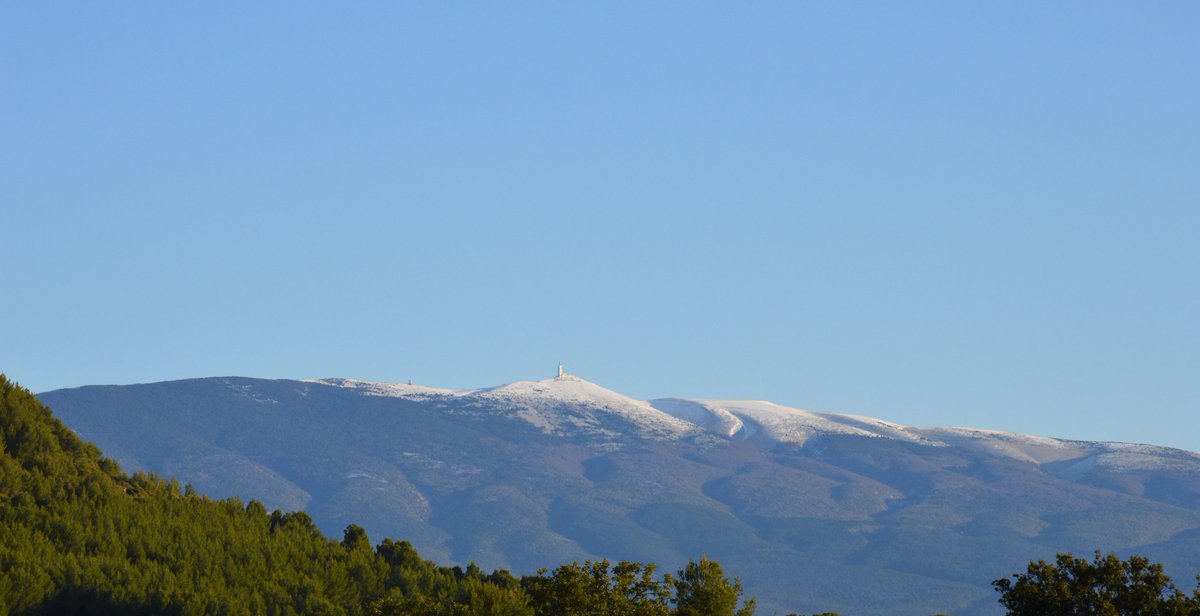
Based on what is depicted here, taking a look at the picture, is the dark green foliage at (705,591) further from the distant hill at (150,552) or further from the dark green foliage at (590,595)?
the dark green foliage at (590,595)

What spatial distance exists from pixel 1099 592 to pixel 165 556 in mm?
76343

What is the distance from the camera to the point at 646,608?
9762cm

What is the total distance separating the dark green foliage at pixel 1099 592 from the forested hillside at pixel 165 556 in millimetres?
21273

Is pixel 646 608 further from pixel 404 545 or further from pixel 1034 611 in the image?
pixel 404 545

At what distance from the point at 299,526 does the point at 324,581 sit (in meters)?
18.8

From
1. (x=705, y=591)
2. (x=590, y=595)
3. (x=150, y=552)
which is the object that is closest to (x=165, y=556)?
(x=150, y=552)

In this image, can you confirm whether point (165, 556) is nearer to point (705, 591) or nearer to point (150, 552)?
point (150, 552)

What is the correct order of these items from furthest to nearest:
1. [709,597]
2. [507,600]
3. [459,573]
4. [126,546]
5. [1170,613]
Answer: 1. [459,573]
2. [126,546]
3. [709,597]
4. [507,600]
5. [1170,613]

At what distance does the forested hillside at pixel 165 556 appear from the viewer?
131875 mm

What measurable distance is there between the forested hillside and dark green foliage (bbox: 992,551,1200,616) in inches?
838

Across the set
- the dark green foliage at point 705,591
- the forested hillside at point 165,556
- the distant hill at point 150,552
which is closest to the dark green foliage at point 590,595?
the forested hillside at point 165,556

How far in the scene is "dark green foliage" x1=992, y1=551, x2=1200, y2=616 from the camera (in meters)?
93.9

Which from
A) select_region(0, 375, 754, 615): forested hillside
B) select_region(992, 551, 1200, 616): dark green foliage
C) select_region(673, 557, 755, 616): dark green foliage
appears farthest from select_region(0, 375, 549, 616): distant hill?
select_region(992, 551, 1200, 616): dark green foliage

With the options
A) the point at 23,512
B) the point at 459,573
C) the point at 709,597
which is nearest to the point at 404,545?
the point at 459,573
